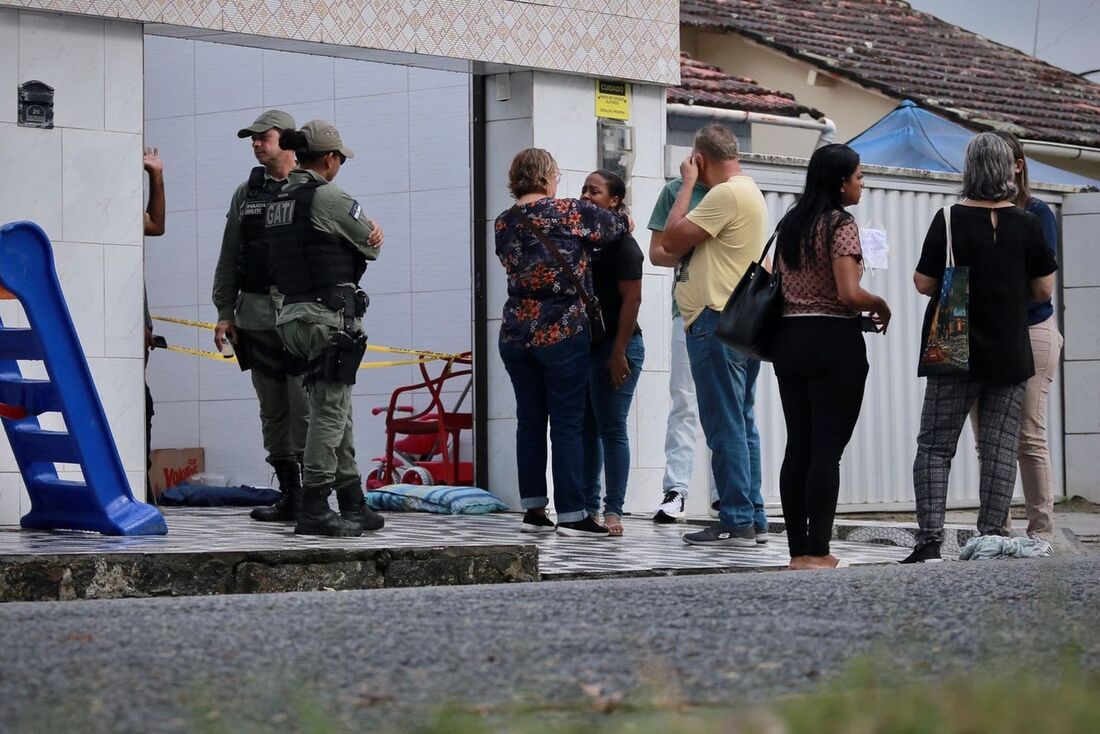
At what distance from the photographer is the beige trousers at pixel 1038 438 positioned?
7629mm

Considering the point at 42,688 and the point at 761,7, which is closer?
the point at 42,688

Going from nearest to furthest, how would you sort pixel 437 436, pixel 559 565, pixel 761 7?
pixel 559 565 → pixel 437 436 → pixel 761 7

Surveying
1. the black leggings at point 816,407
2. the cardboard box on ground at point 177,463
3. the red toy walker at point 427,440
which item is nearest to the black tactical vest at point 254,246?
the red toy walker at point 427,440

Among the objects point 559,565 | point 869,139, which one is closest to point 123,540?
point 559,565

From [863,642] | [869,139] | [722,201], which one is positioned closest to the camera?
[863,642]

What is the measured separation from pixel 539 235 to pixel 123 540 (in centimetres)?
233

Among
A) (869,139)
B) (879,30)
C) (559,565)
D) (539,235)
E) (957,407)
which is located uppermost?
(879,30)

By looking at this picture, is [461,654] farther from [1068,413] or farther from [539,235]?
[1068,413]

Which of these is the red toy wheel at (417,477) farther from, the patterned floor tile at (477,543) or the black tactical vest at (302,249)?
the black tactical vest at (302,249)

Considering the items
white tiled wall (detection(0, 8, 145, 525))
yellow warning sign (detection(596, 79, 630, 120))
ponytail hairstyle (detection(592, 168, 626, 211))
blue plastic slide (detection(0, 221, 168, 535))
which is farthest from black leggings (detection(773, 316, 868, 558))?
yellow warning sign (detection(596, 79, 630, 120))

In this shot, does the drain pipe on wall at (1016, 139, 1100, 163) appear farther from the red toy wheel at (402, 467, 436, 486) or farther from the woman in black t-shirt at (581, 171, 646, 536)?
the woman in black t-shirt at (581, 171, 646, 536)

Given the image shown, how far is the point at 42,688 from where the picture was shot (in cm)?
325

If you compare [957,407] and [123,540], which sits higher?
[957,407]

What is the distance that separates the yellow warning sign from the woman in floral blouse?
2.76 metres
